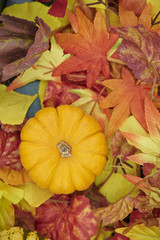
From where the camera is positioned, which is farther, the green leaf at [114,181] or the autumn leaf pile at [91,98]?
the green leaf at [114,181]

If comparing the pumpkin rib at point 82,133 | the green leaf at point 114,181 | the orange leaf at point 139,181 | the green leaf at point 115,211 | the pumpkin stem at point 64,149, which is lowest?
the green leaf at point 115,211

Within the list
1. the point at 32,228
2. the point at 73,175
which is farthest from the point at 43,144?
the point at 32,228

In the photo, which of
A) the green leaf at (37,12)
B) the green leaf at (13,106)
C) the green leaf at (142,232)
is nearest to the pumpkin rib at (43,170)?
the green leaf at (13,106)

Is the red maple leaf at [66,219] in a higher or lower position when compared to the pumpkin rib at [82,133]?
lower

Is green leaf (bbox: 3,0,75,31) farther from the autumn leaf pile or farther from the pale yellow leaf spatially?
the pale yellow leaf

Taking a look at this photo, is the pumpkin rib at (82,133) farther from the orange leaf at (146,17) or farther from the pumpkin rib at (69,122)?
the orange leaf at (146,17)

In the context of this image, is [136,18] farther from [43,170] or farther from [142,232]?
[142,232]
